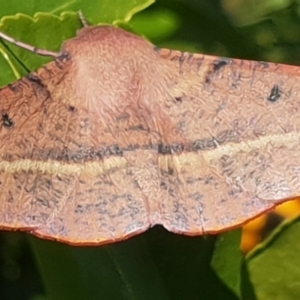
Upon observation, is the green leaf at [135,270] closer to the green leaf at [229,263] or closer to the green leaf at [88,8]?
the green leaf at [229,263]

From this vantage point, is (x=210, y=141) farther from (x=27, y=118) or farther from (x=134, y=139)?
Result: (x=27, y=118)

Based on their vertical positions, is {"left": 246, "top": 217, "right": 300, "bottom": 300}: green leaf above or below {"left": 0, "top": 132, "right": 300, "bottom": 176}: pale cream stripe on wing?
below

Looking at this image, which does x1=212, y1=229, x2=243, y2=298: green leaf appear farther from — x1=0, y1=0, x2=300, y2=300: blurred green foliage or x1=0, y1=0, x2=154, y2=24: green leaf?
x1=0, y1=0, x2=154, y2=24: green leaf

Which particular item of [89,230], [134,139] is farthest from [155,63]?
[89,230]

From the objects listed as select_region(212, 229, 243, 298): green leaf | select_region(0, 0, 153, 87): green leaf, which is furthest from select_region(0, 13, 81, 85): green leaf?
Answer: select_region(212, 229, 243, 298): green leaf

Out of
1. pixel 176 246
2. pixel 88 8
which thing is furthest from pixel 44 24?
pixel 176 246

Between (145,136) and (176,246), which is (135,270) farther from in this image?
(145,136)

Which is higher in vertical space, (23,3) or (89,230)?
(23,3)

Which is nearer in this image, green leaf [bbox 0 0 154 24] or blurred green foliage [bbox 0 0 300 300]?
blurred green foliage [bbox 0 0 300 300]
